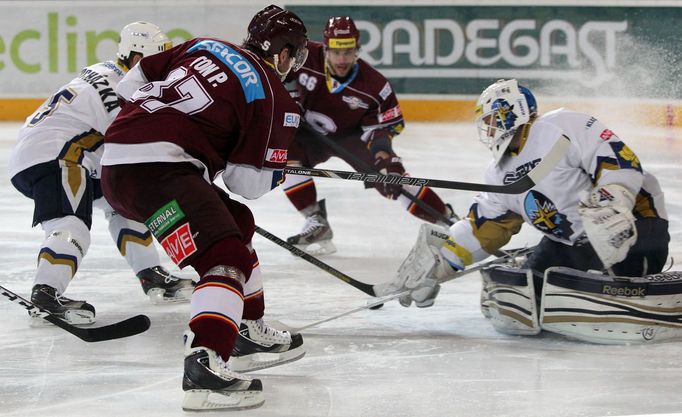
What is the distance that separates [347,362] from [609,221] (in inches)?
33.7

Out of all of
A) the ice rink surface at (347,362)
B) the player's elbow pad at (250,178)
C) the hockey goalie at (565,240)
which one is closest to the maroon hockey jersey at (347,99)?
the ice rink surface at (347,362)

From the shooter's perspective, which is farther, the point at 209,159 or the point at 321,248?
the point at 321,248

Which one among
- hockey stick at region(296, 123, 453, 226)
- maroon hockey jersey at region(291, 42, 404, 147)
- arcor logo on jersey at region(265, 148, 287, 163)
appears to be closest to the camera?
arcor logo on jersey at region(265, 148, 287, 163)

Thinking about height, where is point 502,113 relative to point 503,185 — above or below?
above

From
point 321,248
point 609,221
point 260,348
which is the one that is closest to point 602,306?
point 609,221

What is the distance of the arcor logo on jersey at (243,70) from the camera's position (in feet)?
9.23

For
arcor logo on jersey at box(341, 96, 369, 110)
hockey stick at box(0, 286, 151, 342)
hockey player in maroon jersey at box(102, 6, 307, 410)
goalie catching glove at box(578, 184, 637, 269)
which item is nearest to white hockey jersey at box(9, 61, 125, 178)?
hockey stick at box(0, 286, 151, 342)

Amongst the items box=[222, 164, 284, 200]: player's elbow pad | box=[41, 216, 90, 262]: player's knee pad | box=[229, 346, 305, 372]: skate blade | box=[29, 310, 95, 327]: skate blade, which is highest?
box=[222, 164, 284, 200]: player's elbow pad

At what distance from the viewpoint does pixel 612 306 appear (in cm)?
331

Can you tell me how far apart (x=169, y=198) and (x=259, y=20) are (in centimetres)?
57

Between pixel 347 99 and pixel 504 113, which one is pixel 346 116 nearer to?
pixel 347 99

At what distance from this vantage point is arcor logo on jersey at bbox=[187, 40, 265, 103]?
2812 mm

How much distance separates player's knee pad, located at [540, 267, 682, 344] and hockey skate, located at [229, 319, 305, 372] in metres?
0.79

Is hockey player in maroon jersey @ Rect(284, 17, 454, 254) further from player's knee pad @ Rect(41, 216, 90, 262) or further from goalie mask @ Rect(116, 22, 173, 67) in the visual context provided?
player's knee pad @ Rect(41, 216, 90, 262)
